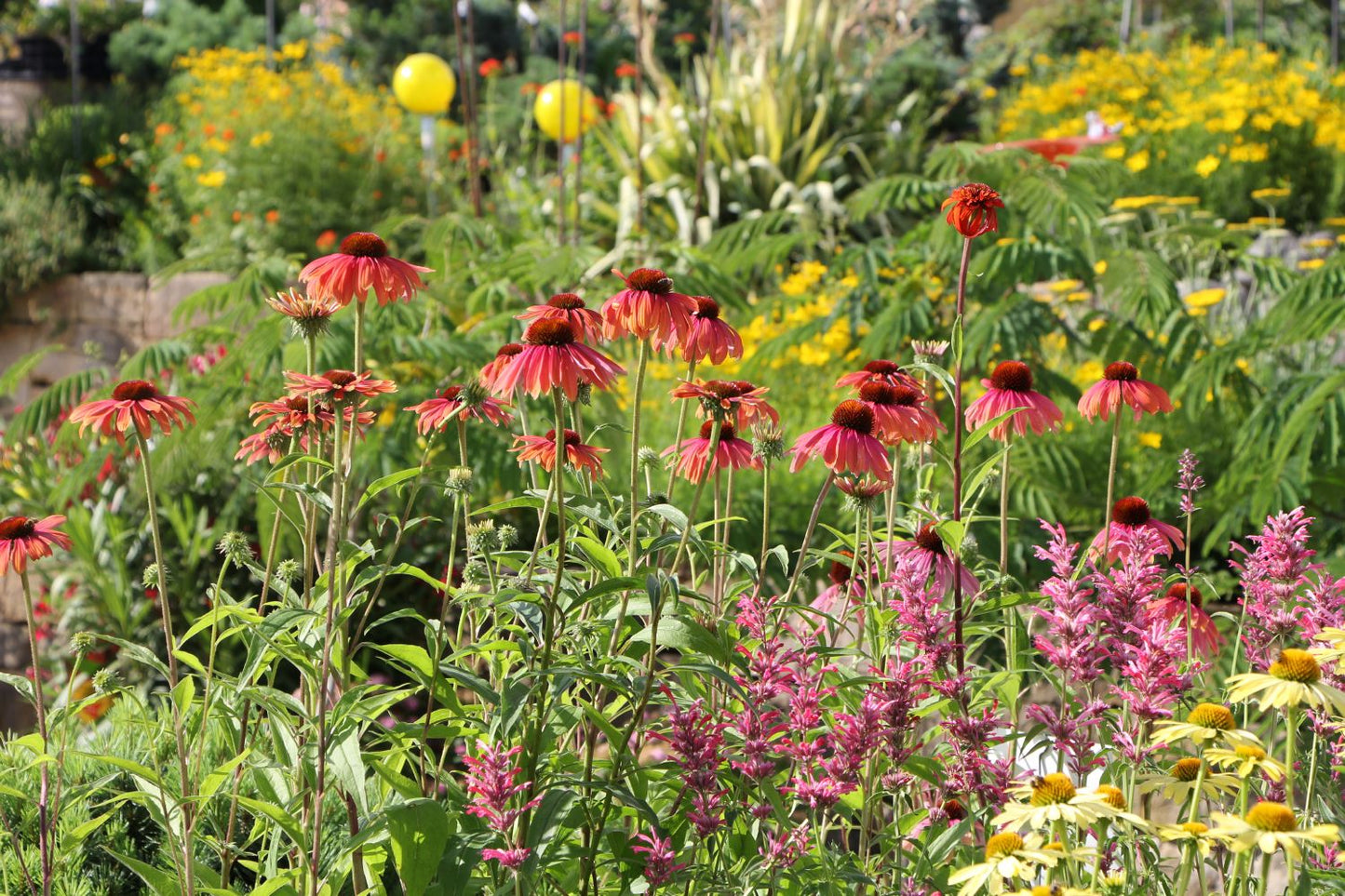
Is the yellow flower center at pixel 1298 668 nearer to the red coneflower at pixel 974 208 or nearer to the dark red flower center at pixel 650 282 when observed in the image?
the red coneflower at pixel 974 208

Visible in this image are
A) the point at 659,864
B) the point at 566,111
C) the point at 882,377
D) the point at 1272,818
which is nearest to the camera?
the point at 1272,818

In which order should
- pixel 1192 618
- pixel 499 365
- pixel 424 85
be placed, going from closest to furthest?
pixel 499 365 → pixel 1192 618 → pixel 424 85

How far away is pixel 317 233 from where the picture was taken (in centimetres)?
774

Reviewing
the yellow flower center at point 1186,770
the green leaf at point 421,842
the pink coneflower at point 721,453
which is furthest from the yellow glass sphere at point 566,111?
the yellow flower center at point 1186,770

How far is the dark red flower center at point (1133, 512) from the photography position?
5.90ft

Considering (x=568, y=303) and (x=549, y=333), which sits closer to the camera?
(x=549, y=333)

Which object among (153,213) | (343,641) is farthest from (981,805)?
(153,213)

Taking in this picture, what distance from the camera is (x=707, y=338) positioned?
5.57 ft

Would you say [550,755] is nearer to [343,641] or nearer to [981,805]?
[343,641]

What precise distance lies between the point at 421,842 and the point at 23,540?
0.73 m

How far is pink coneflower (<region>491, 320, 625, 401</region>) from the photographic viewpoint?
1460 millimetres

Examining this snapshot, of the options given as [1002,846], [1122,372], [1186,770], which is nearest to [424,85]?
[1122,372]

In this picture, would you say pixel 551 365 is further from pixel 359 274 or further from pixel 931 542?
pixel 931 542

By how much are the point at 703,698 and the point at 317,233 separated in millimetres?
6551
